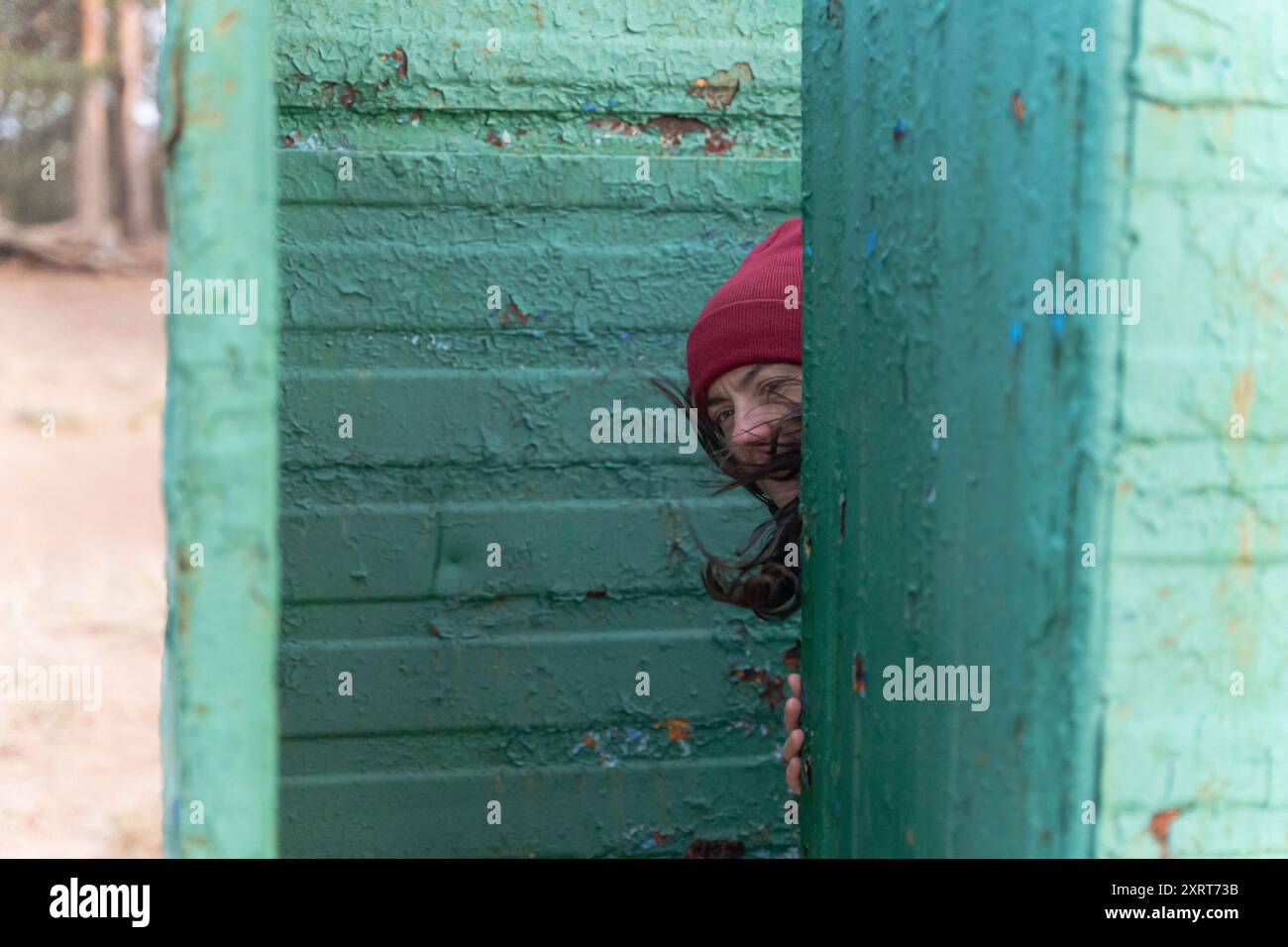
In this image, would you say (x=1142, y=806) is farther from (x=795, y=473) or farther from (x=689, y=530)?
(x=689, y=530)

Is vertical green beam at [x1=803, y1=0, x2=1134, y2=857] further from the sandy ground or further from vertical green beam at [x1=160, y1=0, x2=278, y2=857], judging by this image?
the sandy ground

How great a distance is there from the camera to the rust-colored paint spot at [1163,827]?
1.04 meters

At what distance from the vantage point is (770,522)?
2.42m

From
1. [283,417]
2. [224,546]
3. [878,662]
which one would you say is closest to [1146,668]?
[878,662]

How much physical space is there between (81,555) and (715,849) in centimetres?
630

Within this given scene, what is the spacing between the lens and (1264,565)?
3.43ft

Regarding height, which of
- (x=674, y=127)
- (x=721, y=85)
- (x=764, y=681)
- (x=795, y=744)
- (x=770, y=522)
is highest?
(x=721, y=85)

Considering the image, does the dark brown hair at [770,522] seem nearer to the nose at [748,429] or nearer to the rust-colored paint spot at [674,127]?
the nose at [748,429]

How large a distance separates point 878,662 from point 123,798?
3.76 m

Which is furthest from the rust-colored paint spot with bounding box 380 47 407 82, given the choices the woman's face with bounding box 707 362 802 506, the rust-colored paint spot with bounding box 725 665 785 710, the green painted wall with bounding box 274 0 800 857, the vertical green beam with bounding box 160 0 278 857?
Answer: the vertical green beam with bounding box 160 0 278 857

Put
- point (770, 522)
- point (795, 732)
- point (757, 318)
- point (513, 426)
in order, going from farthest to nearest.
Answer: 1. point (513, 426)
2. point (770, 522)
3. point (757, 318)
4. point (795, 732)

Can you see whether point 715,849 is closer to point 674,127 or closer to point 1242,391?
point 674,127

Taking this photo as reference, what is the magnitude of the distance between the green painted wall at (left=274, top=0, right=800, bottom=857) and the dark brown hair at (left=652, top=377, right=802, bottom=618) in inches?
14.6

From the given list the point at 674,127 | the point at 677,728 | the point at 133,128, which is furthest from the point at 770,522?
the point at 133,128
